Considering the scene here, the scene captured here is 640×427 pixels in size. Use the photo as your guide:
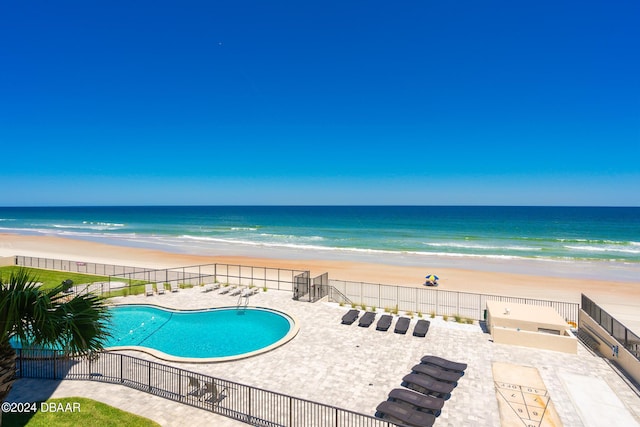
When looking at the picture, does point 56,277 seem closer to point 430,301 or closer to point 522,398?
point 430,301

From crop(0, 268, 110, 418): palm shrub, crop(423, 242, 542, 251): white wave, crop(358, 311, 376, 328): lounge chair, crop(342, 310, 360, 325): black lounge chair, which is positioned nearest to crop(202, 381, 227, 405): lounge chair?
crop(0, 268, 110, 418): palm shrub

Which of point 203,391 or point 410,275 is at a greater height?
point 203,391

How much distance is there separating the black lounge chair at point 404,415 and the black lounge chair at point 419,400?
0.85 ft

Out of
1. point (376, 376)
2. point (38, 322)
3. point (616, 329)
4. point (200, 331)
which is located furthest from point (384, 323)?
point (38, 322)

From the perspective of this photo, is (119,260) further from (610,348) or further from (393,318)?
(610,348)

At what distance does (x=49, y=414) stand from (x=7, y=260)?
2832cm

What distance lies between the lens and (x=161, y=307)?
1981 cm

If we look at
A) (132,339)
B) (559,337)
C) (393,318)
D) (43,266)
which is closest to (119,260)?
(43,266)

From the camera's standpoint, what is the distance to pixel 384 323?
16703 millimetres

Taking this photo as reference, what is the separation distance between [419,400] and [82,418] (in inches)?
356

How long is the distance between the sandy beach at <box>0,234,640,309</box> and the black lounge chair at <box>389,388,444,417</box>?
18.6 m

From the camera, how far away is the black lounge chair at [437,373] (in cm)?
1128

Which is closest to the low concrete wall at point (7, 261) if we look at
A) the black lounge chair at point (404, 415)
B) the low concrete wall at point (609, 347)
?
the black lounge chair at point (404, 415)

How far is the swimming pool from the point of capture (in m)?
15.0
